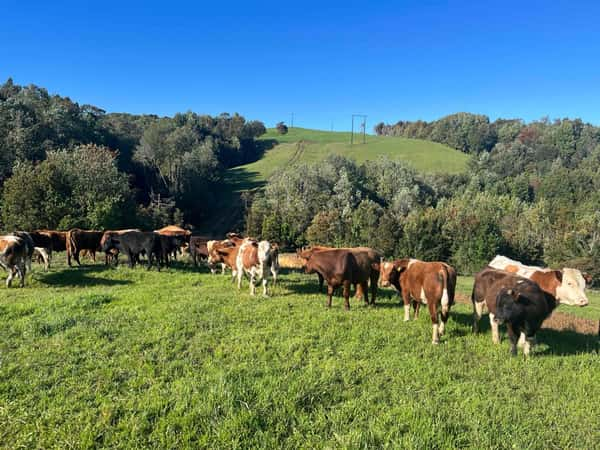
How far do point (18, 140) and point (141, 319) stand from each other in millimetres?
55558

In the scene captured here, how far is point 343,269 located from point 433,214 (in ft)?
171

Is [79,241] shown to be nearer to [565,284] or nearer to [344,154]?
[565,284]

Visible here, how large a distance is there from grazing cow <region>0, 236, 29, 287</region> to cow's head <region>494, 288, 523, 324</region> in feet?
51.8

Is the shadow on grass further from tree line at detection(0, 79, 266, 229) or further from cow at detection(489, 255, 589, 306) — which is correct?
tree line at detection(0, 79, 266, 229)

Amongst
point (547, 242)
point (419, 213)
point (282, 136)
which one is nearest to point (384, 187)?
point (419, 213)

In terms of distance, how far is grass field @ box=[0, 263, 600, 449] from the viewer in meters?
4.72

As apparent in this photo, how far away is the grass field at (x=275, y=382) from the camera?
4.72m

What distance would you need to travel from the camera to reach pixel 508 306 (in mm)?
7488

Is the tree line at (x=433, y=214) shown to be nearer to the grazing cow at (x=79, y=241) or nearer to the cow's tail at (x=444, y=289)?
the grazing cow at (x=79, y=241)

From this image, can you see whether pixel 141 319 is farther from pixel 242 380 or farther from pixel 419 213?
pixel 419 213

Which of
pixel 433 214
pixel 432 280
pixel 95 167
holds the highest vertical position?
pixel 95 167

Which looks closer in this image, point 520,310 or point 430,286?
point 520,310

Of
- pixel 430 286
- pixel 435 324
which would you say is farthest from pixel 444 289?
pixel 435 324

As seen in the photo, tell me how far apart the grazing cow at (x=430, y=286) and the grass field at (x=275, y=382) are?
0.50 metres
